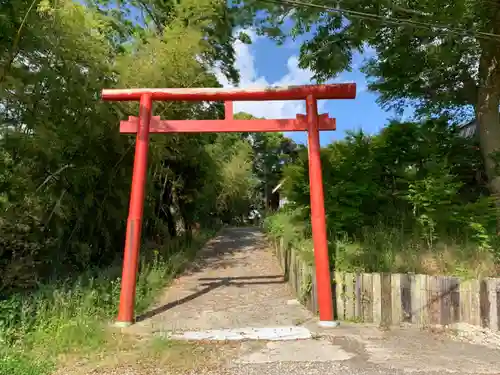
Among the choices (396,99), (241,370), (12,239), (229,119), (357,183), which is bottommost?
(241,370)

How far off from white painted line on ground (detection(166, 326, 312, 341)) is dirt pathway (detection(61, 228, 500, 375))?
0.04 ft

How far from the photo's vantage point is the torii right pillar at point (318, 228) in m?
5.09

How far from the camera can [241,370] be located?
3723 mm

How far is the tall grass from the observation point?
522cm

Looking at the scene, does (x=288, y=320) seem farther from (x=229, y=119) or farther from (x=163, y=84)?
(x=163, y=84)

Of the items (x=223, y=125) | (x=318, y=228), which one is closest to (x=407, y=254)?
(x=318, y=228)

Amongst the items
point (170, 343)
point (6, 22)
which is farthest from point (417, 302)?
point (6, 22)

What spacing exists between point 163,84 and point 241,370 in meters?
5.38

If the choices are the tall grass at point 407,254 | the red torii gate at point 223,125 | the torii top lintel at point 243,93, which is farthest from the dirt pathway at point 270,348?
the torii top lintel at point 243,93

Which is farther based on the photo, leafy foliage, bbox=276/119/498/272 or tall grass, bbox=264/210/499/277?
leafy foliage, bbox=276/119/498/272

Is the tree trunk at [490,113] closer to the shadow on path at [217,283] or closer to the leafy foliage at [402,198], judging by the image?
the leafy foliage at [402,198]

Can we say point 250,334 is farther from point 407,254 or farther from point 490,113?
point 490,113

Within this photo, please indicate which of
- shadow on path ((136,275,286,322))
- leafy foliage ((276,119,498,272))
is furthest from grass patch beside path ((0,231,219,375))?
leafy foliage ((276,119,498,272))

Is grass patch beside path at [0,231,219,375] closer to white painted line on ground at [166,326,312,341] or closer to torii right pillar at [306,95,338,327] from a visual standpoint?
white painted line on ground at [166,326,312,341]
